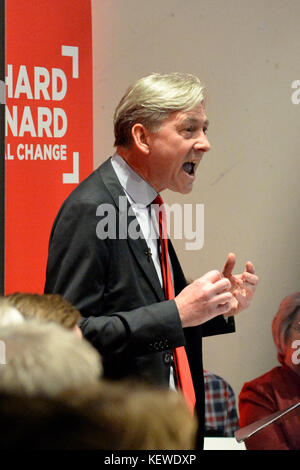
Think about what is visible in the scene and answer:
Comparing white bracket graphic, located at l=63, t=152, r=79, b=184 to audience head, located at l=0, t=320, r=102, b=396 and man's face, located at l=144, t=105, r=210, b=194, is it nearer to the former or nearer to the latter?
man's face, located at l=144, t=105, r=210, b=194

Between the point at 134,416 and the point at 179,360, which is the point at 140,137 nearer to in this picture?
the point at 179,360

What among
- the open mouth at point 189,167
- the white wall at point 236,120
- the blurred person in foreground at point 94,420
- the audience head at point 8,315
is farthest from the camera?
the white wall at point 236,120

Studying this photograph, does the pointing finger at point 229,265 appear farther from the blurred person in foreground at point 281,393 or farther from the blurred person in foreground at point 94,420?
the blurred person in foreground at point 94,420

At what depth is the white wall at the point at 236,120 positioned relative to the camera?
11.5 feet

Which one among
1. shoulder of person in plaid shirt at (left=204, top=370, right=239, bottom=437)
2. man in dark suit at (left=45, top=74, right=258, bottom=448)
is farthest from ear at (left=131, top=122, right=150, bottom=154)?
shoulder of person in plaid shirt at (left=204, top=370, right=239, bottom=437)

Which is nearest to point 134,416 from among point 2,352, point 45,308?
point 2,352

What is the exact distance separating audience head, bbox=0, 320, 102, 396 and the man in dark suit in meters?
1.04

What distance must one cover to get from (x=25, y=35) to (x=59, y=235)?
1034 mm

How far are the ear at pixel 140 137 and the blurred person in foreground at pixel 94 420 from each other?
1.47m

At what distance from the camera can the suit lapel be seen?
1997 mm

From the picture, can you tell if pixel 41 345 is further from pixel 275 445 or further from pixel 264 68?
pixel 264 68

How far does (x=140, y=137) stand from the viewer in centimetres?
217

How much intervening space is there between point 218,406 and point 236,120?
1.42 meters

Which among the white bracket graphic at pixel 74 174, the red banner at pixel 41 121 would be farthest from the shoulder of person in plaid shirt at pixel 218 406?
the white bracket graphic at pixel 74 174
